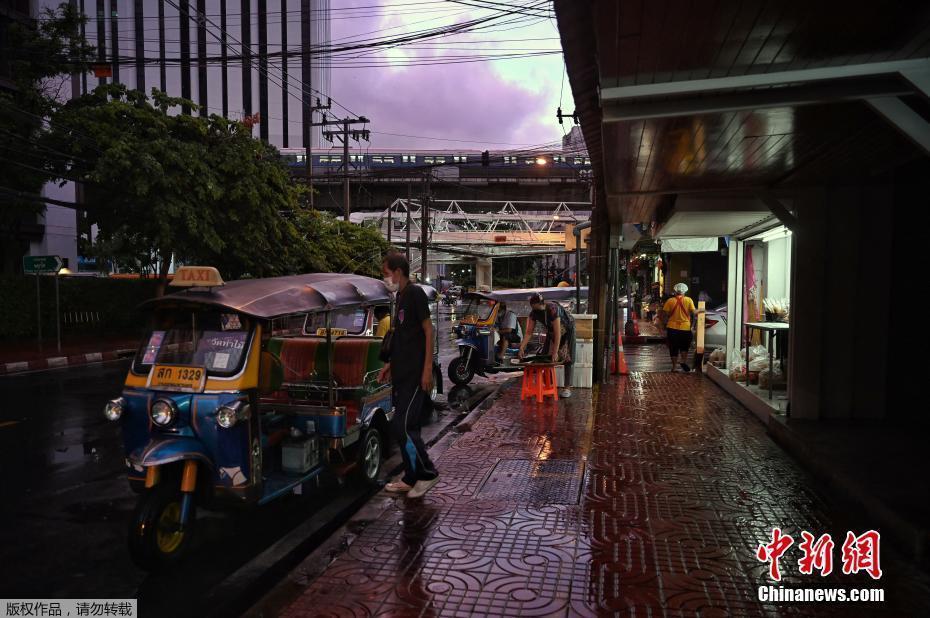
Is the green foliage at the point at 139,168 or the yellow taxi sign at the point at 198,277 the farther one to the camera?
the green foliage at the point at 139,168

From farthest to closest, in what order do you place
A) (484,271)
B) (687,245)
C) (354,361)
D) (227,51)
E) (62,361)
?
(484,271) → (227,51) → (62,361) → (687,245) → (354,361)

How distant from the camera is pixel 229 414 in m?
4.38

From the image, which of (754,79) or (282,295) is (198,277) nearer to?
(282,295)

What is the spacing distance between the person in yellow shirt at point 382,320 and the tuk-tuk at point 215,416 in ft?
8.63

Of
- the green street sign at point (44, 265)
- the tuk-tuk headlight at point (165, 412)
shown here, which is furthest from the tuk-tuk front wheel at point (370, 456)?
the green street sign at point (44, 265)

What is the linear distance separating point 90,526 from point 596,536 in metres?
4.05

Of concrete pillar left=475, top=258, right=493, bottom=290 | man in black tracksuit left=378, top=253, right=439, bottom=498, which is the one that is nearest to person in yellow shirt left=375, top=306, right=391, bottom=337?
man in black tracksuit left=378, top=253, right=439, bottom=498

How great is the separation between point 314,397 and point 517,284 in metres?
71.7

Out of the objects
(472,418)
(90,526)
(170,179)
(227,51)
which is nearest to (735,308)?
(472,418)

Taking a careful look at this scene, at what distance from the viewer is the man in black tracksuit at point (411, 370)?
16.9 ft

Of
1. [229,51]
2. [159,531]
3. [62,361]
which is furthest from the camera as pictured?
[229,51]

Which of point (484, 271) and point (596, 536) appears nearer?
point (596, 536)

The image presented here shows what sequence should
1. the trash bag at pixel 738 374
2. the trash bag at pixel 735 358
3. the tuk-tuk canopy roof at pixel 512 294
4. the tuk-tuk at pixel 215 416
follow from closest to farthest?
1. the tuk-tuk at pixel 215 416
2. the trash bag at pixel 738 374
3. the trash bag at pixel 735 358
4. the tuk-tuk canopy roof at pixel 512 294

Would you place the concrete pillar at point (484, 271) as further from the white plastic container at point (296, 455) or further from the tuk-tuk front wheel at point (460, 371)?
the white plastic container at point (296, 455)
